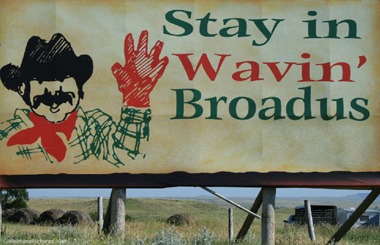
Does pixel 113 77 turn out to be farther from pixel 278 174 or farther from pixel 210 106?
pixel 278 174

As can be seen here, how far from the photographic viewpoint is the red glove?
14.5 metres

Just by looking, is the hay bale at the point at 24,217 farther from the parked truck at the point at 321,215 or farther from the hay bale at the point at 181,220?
the parked truck at the point at 321,215

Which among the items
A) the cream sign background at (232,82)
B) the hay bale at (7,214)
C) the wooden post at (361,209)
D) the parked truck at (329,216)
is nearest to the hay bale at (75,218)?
the hay bale at (7,214)

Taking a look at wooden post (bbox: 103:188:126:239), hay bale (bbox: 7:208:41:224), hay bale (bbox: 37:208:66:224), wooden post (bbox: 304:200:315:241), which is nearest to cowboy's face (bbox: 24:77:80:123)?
wooden post (bbox: 103:188:126:239)

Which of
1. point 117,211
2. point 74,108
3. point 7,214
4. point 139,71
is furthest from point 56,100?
point 7,214

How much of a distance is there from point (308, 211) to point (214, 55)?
27.3 feet

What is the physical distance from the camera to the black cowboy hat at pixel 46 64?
14562 mm

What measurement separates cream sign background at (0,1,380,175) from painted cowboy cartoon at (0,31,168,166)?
5.3 inches

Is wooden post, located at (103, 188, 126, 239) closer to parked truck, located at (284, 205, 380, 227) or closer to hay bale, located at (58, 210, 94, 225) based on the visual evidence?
parked truck, located at (284, 205, 380, 227)

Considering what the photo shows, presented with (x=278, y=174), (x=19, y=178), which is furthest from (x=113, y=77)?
(x=278, y=174)

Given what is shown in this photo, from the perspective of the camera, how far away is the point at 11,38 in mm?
14719

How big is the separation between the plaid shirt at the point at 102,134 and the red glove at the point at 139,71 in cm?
29

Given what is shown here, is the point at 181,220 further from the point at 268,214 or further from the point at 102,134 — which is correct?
the point at 102,134

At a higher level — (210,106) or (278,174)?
(210,106)
